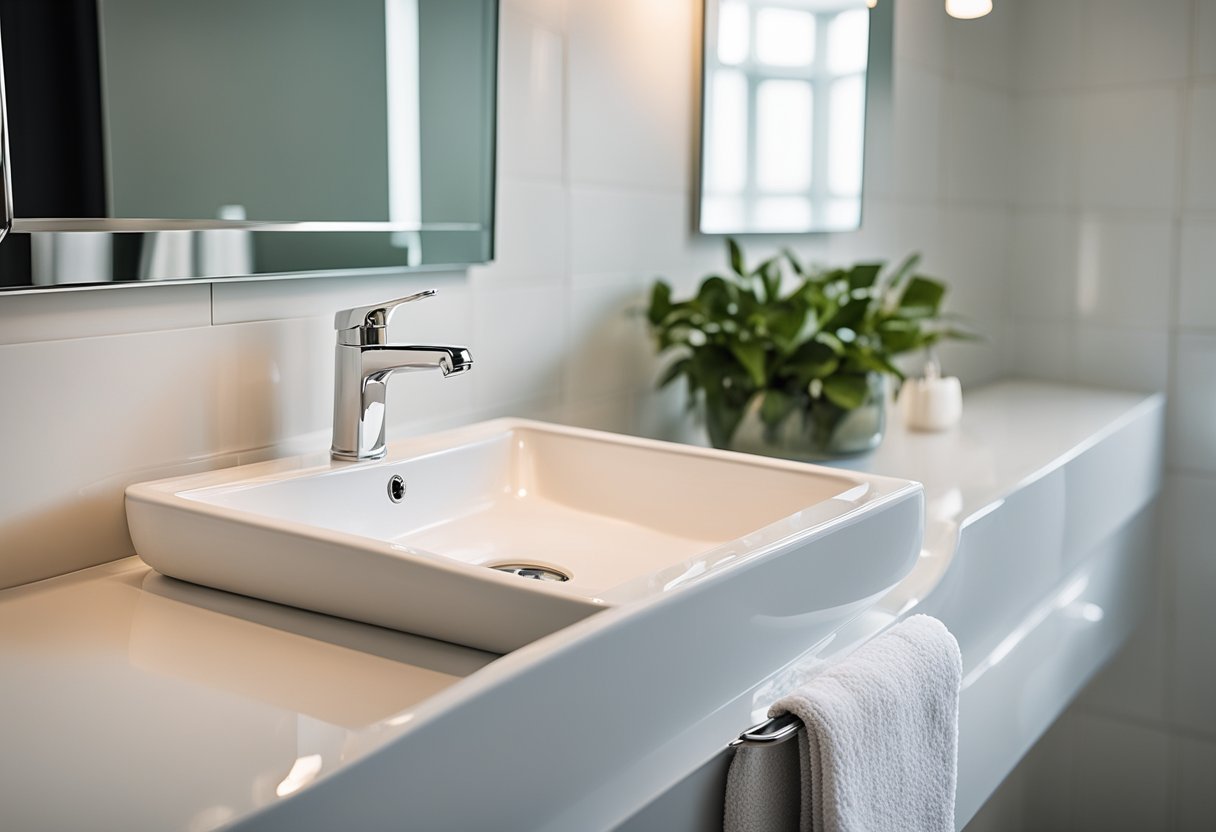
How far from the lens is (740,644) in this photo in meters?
0.83

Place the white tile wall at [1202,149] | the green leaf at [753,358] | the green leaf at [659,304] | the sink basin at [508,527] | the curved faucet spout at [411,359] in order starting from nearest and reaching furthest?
the sink basin at [508,527]
the curved faucet spout at [411,359]
the green leaf at [753,358]
the green leaf at [659,304]
the white tile wall at [1202,149]

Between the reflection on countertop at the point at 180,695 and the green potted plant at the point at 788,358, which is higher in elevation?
the green potted plant at the point at 788,358

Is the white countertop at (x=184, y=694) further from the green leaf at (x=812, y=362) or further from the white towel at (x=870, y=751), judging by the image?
the green leaf at (x=812, y=362)

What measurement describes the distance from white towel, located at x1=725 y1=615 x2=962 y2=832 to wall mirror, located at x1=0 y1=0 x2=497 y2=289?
63cm

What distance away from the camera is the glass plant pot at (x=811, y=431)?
1.56m

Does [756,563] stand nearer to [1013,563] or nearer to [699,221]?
[1013,563]

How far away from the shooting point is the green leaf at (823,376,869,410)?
59.6 inches

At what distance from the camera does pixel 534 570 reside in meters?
1.07

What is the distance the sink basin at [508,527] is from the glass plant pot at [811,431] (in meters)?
0.38

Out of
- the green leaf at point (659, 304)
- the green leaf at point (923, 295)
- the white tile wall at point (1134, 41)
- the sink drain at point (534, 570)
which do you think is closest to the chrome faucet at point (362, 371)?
the sink drain at point (534, 570)

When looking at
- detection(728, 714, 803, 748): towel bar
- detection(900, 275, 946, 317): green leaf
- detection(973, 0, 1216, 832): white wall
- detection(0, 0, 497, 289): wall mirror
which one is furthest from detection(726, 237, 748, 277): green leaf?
detection(973, 0, 1216, 832): white wall

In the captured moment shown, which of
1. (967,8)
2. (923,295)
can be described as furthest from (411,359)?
(967,8)

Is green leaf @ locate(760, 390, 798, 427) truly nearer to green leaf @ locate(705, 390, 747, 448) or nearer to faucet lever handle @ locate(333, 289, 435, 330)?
green leaf @ locate(705, 390, 747, 448)

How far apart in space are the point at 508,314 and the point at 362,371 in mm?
354
